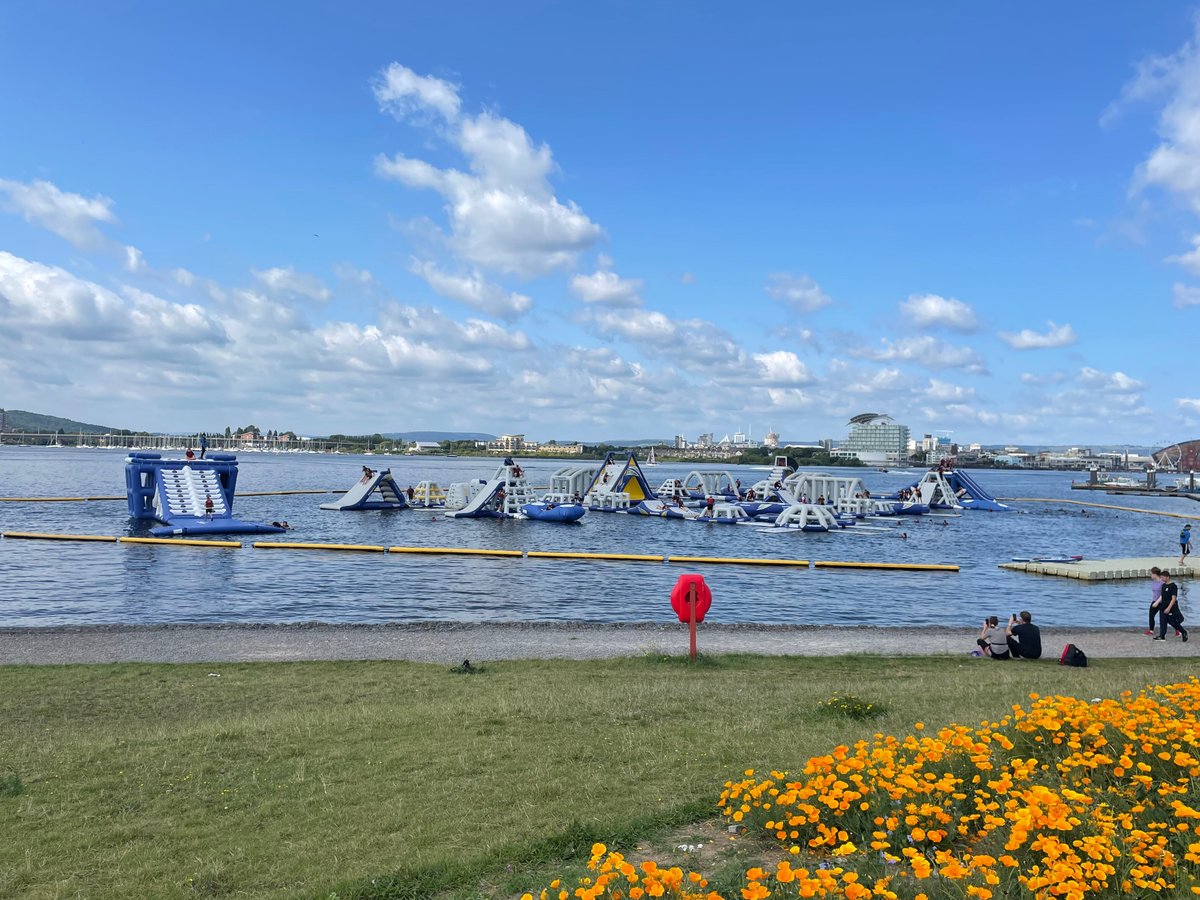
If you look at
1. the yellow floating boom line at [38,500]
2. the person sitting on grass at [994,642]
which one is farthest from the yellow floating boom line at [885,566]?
the yellow floating boom line at [38,500]

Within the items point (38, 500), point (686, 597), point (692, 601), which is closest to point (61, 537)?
point (38, 500)

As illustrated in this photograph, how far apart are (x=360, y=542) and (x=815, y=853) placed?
42.0 meters

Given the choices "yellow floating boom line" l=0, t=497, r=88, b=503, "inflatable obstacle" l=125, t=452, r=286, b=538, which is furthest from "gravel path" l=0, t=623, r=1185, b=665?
"yellow floating boom line" l=0, t=497, r=88, b=503

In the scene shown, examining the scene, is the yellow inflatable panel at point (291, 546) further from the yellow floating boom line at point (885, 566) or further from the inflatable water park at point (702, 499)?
the yellow floating boom line at point (885, 566)

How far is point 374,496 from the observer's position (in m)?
69.2

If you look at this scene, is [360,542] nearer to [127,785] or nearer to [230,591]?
[230,591]

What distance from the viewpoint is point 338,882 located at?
6133mm

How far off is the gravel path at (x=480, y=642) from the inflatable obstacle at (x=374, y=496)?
1822 inches

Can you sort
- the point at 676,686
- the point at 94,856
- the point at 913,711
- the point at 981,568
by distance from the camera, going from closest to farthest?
the point at 94,856
the point at 913,711
the point at 676,686
the point at 981,568

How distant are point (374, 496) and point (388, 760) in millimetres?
61935

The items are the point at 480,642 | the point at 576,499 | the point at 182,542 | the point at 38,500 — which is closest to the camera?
the point at 480,642

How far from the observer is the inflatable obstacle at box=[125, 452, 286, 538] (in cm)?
4656

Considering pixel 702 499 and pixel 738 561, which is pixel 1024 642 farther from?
pixel 702 499

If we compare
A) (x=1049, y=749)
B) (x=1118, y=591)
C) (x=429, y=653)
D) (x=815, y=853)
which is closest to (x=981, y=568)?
(x=1118, y=591)
